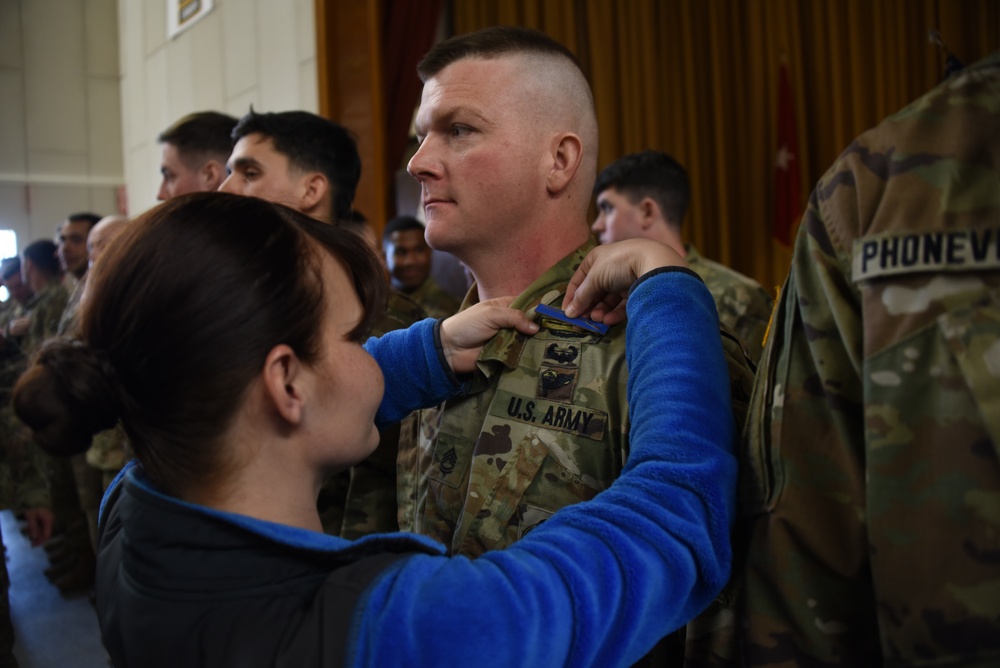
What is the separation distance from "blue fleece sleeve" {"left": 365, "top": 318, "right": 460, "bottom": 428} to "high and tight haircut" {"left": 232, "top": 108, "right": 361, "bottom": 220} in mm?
1046

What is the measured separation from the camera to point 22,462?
3680mm

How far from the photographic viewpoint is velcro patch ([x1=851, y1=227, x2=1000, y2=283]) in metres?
0.61

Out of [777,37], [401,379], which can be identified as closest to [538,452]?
[401,379]

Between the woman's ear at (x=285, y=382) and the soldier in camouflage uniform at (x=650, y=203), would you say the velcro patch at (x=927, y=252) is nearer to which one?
the woman's ear at (x=285, y=382)

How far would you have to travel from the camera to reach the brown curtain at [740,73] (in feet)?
15.9

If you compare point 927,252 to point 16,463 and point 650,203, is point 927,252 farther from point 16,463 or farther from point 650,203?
point 16,463

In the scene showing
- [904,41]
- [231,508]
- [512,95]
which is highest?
[904,41]

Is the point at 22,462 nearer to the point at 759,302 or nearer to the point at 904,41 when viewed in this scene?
the point at 759,302

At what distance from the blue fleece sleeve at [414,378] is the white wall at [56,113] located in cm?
753

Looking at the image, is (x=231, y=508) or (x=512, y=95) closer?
(x=231, y=508)

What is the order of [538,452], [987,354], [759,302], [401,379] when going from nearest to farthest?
[987,354] < [538,452] < [401,379] < [759,302]

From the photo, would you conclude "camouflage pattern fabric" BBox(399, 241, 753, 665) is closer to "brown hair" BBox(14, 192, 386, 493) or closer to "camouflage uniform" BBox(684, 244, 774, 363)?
"brown hair" BBox(14, 192, 386, 493)

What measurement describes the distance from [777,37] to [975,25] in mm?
1175

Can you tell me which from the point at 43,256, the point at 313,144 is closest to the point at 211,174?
the point at 313,144
